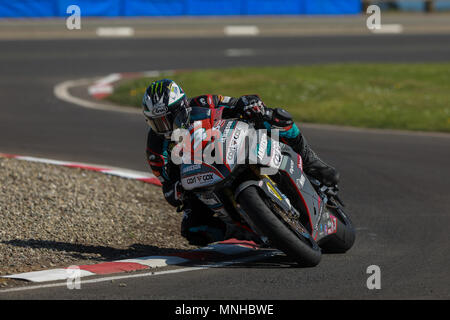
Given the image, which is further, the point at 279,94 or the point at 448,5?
the point at 448,5

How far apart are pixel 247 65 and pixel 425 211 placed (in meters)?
12.4

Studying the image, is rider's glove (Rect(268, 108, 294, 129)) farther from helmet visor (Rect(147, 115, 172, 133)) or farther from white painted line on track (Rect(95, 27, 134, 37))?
white painted line on track (Rect(95, 27, 134, 37))

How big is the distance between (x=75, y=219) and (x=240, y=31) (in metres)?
19.5

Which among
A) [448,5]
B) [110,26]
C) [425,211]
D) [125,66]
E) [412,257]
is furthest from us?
[448,5]

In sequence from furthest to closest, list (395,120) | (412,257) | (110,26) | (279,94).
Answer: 1. (110,26)
2. (279,94)
3. (395,120)
4. (412,257)

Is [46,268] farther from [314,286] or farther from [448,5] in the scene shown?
[448,5]

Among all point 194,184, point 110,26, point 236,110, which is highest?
point 110,26

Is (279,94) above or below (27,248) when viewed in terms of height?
above

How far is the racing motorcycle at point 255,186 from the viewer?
6605 millimetres

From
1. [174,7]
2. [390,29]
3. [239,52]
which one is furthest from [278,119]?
[390,29]

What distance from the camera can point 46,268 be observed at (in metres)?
7.04

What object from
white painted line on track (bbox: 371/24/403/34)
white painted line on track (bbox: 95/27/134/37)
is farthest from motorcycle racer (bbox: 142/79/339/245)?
white painted line on track (bbox: 371/24/403/34)

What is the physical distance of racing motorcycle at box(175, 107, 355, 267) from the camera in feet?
21.7

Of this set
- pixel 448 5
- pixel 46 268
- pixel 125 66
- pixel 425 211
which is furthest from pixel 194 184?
pixel 448 5
